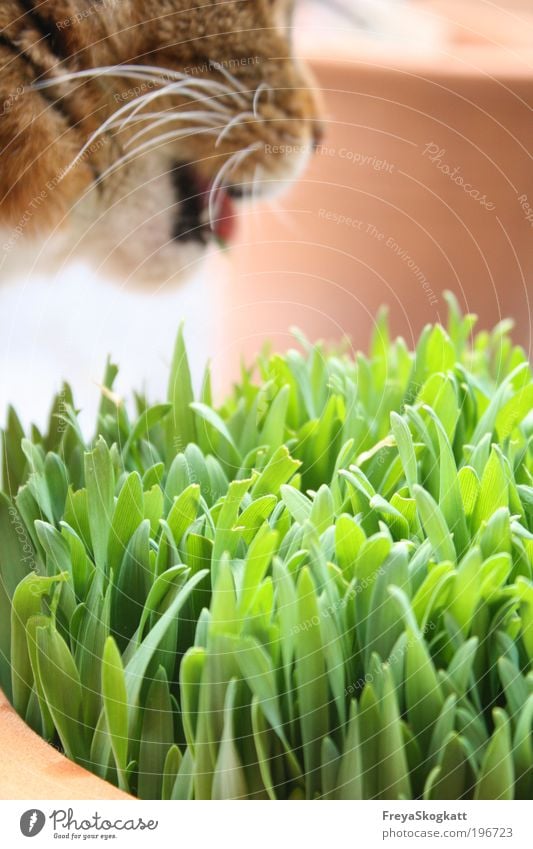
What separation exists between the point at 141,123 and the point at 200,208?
6 centimetres

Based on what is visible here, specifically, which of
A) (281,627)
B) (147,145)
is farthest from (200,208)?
(281,627)

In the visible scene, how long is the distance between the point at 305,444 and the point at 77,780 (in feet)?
0.60

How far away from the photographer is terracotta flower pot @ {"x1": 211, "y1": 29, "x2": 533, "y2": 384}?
0.41 meters

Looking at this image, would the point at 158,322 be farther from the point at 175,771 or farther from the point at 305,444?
the point at 175,771

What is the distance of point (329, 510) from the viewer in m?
0.30

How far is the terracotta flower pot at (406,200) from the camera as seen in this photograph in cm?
41

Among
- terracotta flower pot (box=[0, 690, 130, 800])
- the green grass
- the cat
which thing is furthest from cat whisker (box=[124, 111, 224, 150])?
terracotta flower pot (box=[0, 690, 130, 800])

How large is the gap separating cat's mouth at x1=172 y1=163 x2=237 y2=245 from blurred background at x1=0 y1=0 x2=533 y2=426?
0.5 inches

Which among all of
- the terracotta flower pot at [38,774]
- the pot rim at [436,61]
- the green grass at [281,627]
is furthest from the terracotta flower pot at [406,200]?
the terracotta flower pot at [38,774]

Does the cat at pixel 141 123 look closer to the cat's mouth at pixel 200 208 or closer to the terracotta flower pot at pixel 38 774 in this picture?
the cat's mouth at pixel 200 208
